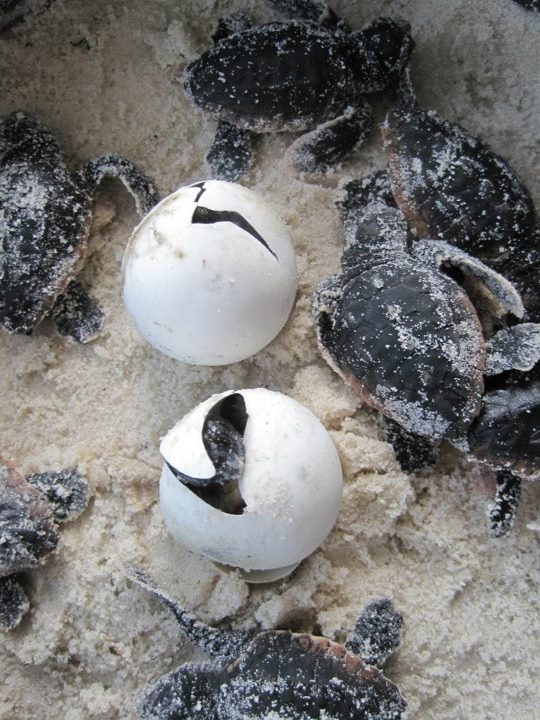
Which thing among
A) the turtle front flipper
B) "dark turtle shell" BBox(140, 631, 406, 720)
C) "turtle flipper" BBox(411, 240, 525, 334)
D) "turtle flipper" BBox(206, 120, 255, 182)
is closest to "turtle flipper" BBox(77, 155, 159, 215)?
"turtle flipper" BBox(206, 120, 255, 182)

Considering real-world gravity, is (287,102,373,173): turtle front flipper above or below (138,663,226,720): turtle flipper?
above

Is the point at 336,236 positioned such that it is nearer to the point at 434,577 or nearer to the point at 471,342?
the point at 471,342

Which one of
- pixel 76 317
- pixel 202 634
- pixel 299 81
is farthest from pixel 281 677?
pixel 299 81

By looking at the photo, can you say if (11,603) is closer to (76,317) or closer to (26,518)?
(26,518)

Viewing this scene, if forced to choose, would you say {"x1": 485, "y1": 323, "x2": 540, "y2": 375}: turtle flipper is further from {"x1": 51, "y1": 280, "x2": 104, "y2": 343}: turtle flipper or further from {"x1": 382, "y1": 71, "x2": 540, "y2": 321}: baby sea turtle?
{"x1": 51, "y1": 280, "x2": 104, "y2": 343}: turtle flipper

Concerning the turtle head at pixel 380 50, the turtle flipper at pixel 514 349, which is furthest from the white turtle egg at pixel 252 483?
the turtle head at pixel 380 50

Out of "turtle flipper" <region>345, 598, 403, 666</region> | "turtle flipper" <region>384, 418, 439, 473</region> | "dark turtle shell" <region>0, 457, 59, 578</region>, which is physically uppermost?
"turtle flipper" <region>384, 418, 439, 473</region>
